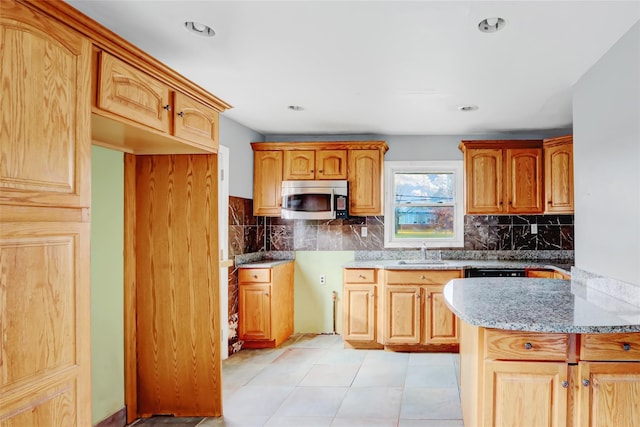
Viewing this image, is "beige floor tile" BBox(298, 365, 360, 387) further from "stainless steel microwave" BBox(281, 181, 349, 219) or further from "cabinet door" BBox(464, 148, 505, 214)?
"cabinet door" BBox(464, 148, 505, 214)

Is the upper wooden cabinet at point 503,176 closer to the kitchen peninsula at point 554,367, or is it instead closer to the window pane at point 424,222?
the window pane at point 424,222

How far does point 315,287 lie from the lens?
5086mm

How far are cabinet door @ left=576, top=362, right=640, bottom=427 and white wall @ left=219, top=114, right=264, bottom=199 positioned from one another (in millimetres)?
3236

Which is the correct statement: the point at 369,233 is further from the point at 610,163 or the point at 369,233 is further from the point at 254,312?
the point at 610,163

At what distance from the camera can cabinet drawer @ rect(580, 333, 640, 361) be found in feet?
6.20

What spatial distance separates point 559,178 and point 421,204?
1390mm

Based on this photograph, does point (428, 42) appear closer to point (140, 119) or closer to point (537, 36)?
point (537, 36)

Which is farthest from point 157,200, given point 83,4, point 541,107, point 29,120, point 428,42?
point 541,107

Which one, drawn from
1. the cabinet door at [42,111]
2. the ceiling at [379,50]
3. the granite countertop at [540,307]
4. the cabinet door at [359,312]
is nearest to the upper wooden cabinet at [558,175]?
the ceiling at [379,50]

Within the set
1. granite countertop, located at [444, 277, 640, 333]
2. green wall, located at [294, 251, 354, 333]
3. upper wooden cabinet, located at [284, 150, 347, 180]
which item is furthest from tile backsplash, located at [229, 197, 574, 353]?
granite countertop, located at [444, 277, 640, 333]

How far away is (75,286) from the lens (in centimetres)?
169

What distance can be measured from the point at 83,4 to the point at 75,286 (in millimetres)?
1270

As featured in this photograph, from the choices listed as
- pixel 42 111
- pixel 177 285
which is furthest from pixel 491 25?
pixel 177 285

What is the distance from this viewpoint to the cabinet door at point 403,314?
4.28 meters
